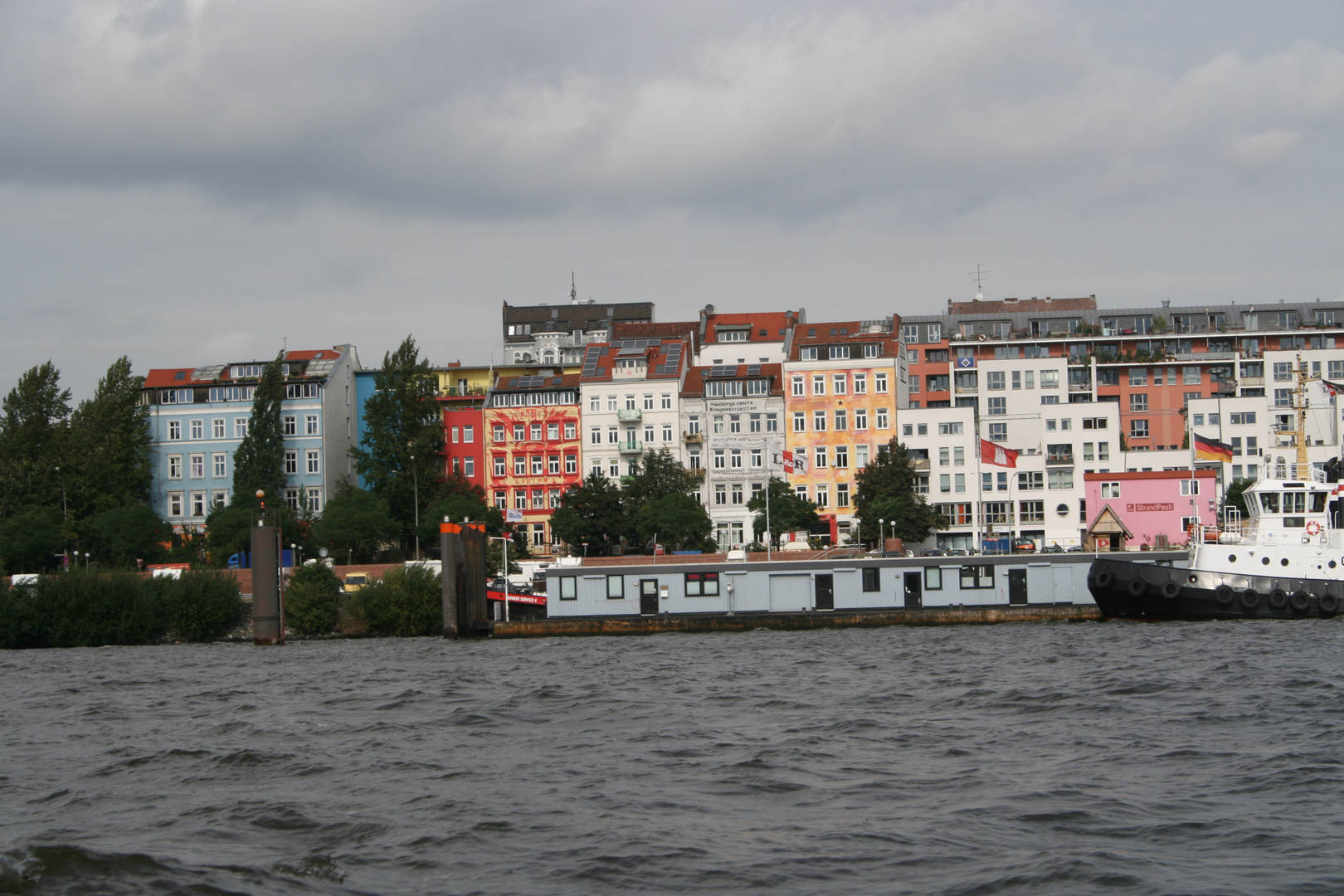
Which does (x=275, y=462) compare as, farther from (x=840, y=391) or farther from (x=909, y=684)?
A: (x=909, y=684)

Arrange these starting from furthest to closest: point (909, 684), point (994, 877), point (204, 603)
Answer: point (204, 603) < point (909, 684) < point (994, 877)

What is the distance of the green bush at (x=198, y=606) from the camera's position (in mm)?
61719

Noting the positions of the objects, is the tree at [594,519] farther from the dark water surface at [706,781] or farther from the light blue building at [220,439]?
the dark water surface at [706,781]

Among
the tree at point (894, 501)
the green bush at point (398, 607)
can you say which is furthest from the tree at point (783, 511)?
the green bush at point (398, 607)

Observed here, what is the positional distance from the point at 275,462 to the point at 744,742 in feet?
243

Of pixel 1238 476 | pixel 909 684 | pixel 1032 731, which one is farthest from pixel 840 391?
pixel 1032 731

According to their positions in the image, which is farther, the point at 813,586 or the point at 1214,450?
the point at 813,586

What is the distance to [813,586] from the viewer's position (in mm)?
57750

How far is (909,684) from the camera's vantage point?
30984mm

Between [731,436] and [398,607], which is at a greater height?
[731,436]

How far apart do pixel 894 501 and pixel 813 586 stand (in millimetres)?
28142

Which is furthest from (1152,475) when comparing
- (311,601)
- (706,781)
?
(706,781)

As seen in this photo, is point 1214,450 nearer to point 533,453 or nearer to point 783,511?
point 783,511

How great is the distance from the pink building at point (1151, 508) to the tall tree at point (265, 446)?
50098mm
